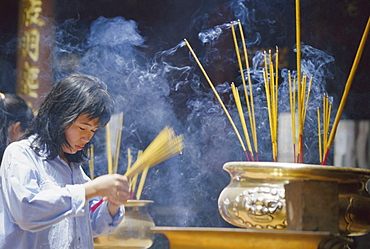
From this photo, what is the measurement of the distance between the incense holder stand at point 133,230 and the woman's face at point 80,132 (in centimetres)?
62

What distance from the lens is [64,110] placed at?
1.53 meters

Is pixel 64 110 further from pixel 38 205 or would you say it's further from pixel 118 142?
pixel 118 142

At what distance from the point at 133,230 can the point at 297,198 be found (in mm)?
1192

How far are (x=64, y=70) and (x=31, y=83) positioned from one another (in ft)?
0.60

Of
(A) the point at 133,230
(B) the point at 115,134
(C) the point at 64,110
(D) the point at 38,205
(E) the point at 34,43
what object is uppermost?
(E) the point at 34,43

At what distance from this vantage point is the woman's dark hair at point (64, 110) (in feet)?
4.96

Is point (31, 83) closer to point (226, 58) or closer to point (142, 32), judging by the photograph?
point (142, 32)

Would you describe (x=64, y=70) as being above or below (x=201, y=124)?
above

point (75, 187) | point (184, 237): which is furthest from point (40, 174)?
point (184, 237)

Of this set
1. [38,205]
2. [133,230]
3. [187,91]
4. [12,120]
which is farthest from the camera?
[187,91]

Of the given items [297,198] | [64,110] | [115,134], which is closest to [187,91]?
[115,134]

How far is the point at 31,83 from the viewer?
107 inches

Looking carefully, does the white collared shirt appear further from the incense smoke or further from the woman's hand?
the incense smoke

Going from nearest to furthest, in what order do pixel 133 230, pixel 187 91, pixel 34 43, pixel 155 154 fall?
pixel 155 154, pixel 133 230, pixel 187 91, pixel 34 43
